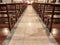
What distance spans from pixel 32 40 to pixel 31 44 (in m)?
0.26

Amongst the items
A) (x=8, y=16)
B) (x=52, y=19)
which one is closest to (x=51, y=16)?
(x=52, y=19)

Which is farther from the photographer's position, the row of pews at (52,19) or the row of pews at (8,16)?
the row of pews at (8,16)

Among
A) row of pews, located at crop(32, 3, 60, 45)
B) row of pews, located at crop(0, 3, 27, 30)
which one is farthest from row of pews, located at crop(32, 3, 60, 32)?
row of pews, located at crop(0, 3, 27, 30)

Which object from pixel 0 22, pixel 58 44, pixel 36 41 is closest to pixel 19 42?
pixel 36 41

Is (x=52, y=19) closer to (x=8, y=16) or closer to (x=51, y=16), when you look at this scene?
(x=51, y=16)

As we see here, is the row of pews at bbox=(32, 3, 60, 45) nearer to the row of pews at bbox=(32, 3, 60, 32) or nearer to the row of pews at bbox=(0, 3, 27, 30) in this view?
the row of pews at bbox=(32, 3, 60, 32)

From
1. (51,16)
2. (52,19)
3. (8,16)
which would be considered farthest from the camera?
(8,16)

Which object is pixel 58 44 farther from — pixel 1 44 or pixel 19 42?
pixel 1 44

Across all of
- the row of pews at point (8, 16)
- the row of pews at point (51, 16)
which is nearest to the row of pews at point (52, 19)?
the row of pews at point (51, 16)

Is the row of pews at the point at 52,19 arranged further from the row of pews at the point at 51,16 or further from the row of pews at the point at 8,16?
the row of pews at the point at 8,16

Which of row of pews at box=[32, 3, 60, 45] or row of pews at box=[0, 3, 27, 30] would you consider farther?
row of pews at box=[0, 3, 27, 30]

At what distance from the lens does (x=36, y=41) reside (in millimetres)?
2867

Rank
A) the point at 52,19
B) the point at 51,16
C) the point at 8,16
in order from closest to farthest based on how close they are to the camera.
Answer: the point at 52,19 → the point at 51,16 → the point at 8,16

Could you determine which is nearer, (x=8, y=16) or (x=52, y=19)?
(x=52, y=19)
